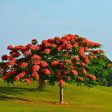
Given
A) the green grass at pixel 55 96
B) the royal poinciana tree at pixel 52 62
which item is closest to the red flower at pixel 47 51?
the royal poinciana tree at pixel 52 62

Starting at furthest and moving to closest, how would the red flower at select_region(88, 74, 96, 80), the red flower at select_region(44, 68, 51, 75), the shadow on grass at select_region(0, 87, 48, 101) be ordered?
the red flower at select_region(88, 74, 96, 80)
the shadow on grass at select_region(0, 87, 48, 101)
the red flower at select_region(44, 68, 51, 75)

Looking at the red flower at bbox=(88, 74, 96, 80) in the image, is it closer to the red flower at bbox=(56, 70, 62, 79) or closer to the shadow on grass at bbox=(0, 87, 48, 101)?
the red flower at bbox=(56, 70, 62, 79)

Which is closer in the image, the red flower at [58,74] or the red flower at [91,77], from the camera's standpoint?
the red flower at [58,74]

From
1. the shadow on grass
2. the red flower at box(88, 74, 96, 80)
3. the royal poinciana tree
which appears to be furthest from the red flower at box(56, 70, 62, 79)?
the shadow on grass

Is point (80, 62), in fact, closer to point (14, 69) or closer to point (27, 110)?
point (14, 69)

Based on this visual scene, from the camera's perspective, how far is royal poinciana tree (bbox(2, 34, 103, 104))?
1895 inches

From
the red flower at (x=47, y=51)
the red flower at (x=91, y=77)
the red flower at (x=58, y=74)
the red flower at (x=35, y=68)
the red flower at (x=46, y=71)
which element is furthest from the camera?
the red flower at (x=91, y=77)

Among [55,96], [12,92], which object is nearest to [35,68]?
[55,96]

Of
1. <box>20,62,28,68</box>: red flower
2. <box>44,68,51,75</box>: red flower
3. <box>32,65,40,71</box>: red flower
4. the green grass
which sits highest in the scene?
<box>20,62,28,68</box>: red flower

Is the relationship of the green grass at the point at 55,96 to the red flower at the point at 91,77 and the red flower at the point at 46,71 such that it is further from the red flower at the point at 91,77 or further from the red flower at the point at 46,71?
the red flower at the point at 46,71

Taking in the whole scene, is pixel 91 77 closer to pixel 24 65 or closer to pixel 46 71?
pixel 46 71

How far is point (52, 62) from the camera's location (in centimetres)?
4797

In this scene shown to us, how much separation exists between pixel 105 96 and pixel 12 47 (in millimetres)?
16069

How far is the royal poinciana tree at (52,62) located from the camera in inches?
1895
